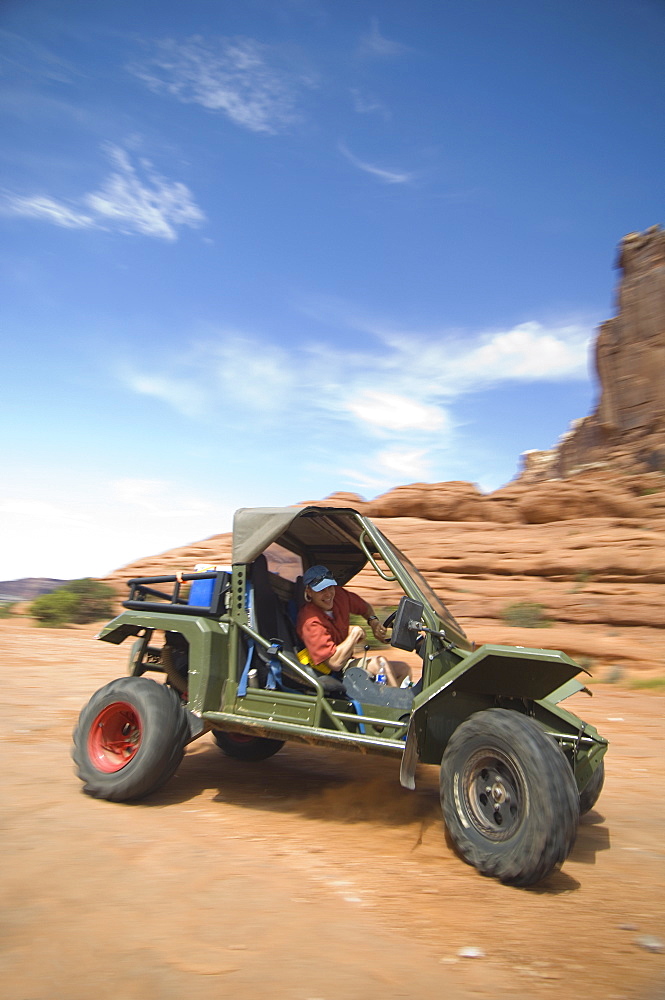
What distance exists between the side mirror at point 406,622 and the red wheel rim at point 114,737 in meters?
2.02

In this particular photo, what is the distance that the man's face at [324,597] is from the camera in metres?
5.14

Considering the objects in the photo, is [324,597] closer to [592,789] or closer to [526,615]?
[592,789]

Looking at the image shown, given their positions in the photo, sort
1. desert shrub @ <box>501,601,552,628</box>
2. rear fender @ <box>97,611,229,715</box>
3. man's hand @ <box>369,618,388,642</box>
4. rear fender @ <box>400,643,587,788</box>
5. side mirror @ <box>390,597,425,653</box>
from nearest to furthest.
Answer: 1. rear fender @ <box>400,643,587,788</box>
2. side mirror @ <box>390,597,425,653</box>
3. rear fender @ <box>97,611,229,715</box>
4. man's hand @ <box>369,618,388,642</box>
5. desert shrub @ <box>501,601,552,628</box>

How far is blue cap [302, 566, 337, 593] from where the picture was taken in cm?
508

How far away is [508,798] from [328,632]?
185 centimetres

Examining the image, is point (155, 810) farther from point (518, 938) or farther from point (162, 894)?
point (518, 938)

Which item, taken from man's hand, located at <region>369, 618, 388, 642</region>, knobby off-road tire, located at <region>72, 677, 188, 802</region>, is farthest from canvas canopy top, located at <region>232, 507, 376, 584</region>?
knobby off-road tire, located at <region>72, 677, 188, 802</region>

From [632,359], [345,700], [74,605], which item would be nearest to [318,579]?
[345,700]

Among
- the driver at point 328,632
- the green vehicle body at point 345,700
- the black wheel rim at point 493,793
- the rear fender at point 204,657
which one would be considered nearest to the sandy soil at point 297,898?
the black wheel rim at point 493,793

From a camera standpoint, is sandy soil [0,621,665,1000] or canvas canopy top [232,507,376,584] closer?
sandy soil [0,621,665,1000]

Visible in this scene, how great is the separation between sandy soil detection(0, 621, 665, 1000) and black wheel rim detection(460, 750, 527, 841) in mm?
275

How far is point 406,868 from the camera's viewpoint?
12.7ft

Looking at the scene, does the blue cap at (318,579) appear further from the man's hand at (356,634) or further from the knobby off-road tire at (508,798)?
the knobby off-road tire at (508,798)

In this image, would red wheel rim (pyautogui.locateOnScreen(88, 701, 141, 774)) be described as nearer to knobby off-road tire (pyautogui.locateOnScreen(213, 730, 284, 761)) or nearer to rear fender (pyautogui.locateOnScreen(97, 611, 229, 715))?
rear fender (pyautogui.locateOnScreen(97, 611, 229, 715))
